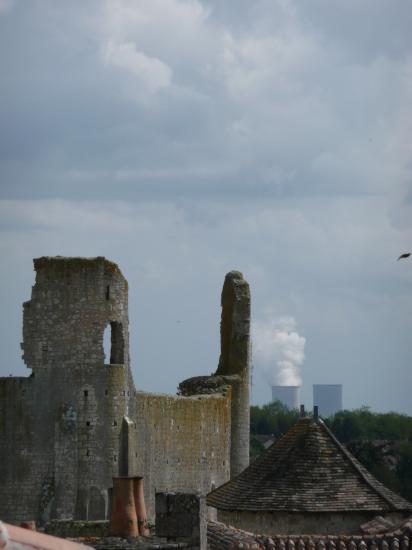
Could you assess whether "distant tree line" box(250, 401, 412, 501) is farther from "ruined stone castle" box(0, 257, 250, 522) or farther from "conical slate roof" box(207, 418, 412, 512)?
"conical slate roof" box(207, 418, 412, 512)

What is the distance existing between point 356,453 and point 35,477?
218 feet

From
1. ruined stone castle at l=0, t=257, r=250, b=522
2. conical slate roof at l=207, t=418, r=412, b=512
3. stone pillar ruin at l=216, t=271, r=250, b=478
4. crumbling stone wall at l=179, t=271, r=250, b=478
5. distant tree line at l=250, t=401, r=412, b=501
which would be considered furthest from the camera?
distant tree line at l=250, t=401, r=412, b=501

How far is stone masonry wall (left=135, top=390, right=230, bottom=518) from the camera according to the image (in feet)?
122

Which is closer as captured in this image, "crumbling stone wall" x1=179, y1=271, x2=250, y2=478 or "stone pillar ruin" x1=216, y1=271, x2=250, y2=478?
"crumbling stone wall" x1=179, y1=271, x2=250, y2=478

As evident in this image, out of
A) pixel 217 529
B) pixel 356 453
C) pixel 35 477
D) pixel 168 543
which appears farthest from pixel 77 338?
pixel 356 453

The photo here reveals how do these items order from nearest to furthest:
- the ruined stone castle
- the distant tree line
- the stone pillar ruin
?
the ruined stone castle < the stone pillar ruin < the distant tree line

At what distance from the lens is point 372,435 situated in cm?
13950

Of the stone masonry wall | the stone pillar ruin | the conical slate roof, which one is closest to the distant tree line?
the stone pillar ruin

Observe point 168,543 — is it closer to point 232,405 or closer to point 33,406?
point 33,406

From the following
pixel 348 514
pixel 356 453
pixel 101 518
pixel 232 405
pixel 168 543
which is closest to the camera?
pixel 168 543

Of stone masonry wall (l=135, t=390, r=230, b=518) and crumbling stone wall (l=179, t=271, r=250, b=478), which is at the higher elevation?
crumbling stone wall (l=179, t=271, r=250, b=478)

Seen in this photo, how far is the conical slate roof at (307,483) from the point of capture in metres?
29.1

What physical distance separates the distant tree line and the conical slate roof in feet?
210

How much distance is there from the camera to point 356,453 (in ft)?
324
